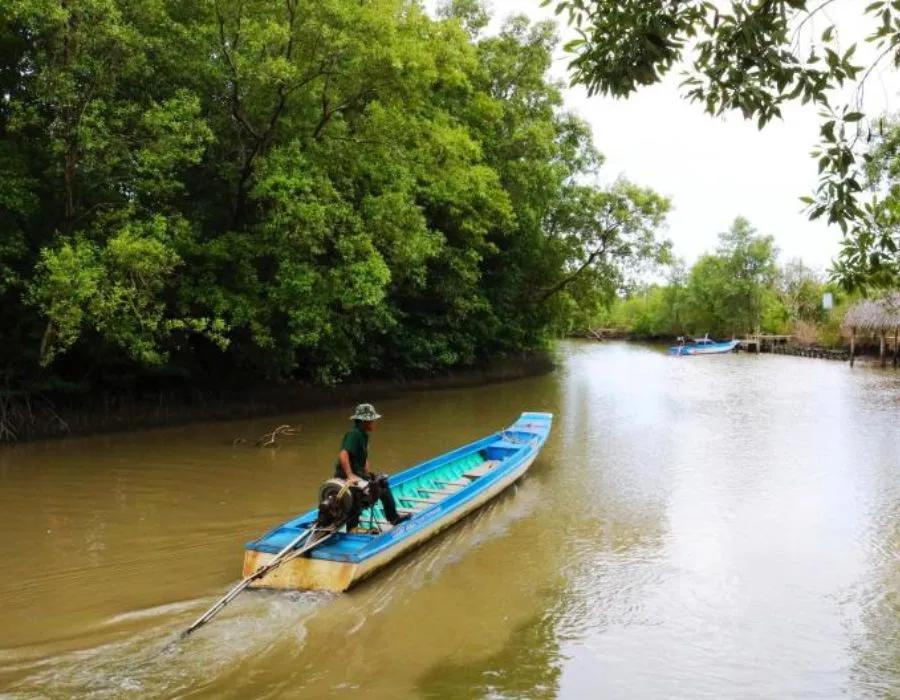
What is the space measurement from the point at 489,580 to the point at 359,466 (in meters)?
1.95

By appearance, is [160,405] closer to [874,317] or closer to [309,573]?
[309,573]

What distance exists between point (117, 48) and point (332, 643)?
1134cm

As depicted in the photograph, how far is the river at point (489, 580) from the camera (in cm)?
580

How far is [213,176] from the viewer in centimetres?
1650

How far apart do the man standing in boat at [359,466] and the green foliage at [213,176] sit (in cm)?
628

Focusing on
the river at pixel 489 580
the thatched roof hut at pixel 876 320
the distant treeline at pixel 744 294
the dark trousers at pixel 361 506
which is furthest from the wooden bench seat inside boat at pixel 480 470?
the distant treeline at pixel 744 294

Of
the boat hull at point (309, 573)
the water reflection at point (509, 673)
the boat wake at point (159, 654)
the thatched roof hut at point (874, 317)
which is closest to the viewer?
the boat wake at point (159, 654)

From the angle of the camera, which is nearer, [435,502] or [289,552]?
[289,552]

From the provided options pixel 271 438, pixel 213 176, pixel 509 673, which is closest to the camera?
pixel 509 673

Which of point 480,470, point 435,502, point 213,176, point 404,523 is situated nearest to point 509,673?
point 404,523

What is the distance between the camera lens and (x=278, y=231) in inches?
580

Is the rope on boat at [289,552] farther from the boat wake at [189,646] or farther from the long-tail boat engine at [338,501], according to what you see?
the boat wake at [189,646]

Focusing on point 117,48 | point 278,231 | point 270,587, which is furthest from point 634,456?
point 117,48

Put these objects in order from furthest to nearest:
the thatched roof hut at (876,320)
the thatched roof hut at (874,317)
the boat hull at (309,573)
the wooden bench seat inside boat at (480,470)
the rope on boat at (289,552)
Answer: the thatched roof hut at (876,320) < the thatched roof hut at (874,317) < the wooden bench seat inside boat at (480,470) < the boat hull at (309,573) < the rope on boat at (289,552)
